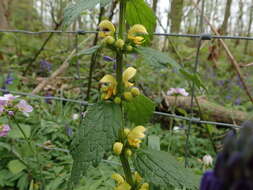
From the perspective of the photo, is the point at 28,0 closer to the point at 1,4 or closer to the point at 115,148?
the point at 1,4

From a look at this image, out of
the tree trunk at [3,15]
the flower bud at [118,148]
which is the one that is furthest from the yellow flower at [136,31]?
the tree trunk at [3,15]

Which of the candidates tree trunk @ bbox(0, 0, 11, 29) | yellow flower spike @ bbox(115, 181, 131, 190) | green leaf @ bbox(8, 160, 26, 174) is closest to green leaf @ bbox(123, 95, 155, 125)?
yellow flower spike @ bbox(115, 181, 131, 190)

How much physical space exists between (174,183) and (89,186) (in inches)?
28.2

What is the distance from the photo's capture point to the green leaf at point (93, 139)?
0.58 metres

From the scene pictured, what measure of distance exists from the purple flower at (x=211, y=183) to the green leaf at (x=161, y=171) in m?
0.34

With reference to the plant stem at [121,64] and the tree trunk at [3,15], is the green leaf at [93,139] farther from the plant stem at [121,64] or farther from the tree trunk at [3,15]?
the tree trunk at [3,15]

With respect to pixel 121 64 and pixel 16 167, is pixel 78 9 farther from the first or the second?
pixel 16 167

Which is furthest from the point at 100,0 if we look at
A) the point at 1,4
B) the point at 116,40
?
the point at 1,4

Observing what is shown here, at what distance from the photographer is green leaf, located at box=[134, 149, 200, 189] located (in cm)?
62

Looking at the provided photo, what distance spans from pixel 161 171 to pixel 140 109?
199 mm

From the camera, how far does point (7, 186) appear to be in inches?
55.1

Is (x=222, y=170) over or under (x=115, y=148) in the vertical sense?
over

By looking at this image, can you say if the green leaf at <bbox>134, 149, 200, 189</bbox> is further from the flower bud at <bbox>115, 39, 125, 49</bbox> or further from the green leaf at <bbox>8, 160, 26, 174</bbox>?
the green leaf at <bbox>8, 160, 26, 174</bbox>

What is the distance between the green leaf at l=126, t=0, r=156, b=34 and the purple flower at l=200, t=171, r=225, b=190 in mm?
523
